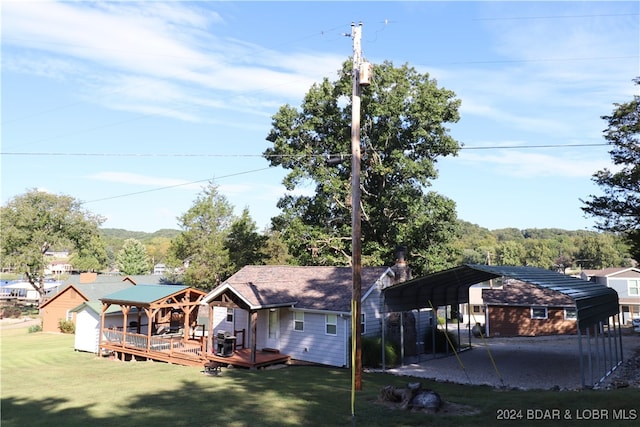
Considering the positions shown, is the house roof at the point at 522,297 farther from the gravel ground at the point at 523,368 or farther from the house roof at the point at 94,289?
the house roof at the point at 94,289

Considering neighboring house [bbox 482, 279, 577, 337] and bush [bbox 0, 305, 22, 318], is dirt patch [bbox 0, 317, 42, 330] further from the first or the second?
neighboring house [bbox 482, 279, 577, 337]

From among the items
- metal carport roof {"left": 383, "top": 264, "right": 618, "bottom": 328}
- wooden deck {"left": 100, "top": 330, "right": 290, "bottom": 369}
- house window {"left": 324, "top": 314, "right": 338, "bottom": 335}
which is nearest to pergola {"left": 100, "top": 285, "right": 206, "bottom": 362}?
wooden deck {"left": 100, "top": 330, "right": 290, "bottom": 369}

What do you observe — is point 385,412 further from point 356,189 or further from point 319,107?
point 319,107

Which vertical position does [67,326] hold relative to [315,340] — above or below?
below

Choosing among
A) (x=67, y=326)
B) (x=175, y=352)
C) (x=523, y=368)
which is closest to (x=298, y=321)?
(x=175, y=352)

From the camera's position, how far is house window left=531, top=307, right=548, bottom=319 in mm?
37469

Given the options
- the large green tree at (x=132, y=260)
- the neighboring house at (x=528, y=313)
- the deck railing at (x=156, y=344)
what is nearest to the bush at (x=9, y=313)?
the large green tree at (x=132, y=260)

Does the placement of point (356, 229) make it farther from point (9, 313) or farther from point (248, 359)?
point (9, 313)

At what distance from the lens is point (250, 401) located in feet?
45.2

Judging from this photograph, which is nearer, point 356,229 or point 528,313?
point 356,229

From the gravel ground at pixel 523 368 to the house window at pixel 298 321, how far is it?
16.8ft

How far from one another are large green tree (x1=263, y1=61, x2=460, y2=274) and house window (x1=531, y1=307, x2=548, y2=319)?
7.60 m

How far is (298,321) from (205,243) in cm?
2351

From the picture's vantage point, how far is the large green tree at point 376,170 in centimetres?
3450
